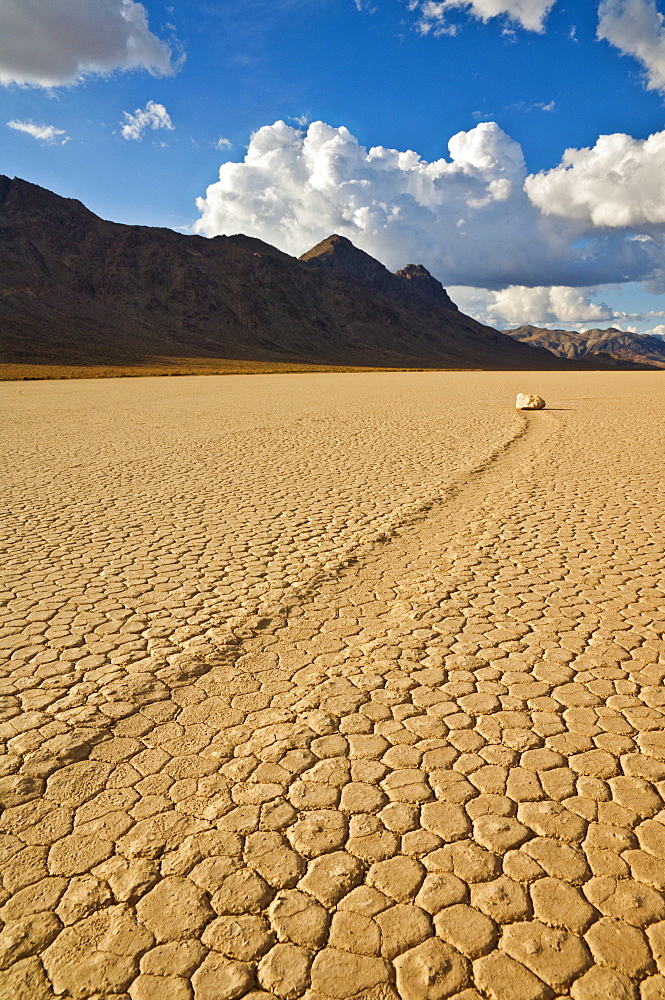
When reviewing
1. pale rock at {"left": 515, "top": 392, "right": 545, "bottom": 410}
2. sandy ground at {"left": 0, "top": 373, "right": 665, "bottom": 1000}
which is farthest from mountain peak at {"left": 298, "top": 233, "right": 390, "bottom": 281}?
sandy ground at {"left": 0, "top": 373, "right": 665, "bottom": 1000}

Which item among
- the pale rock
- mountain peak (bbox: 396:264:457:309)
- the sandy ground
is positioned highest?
mountain peak (bbox: 396:264:457:309)

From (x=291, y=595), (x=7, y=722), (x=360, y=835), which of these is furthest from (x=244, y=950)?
(x=291, y=595)

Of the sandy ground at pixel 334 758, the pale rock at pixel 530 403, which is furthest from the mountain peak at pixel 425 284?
the sandy ground at pixel 334 758

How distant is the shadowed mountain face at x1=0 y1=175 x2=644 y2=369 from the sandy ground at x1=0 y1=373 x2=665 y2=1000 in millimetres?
66500

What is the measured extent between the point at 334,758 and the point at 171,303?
106 meters

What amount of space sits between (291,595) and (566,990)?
3.03m

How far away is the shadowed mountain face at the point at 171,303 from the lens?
83.2 meters

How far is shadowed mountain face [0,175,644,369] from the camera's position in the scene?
273 ft

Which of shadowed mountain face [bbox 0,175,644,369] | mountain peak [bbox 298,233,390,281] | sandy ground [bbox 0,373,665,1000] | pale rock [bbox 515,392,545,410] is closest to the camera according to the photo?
sandy ground [bbox 0,373,665,1000]

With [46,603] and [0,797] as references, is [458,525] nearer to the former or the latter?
[46,603]

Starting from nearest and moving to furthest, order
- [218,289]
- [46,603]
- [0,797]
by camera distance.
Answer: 1. [0,797]
2. [46,603]
3. [218,289]

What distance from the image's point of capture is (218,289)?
4240 inches

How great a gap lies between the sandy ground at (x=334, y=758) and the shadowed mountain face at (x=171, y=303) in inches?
2618

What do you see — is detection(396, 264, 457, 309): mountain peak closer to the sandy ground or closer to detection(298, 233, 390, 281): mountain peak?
detection(298, 233, 390, 281): mountain peak
